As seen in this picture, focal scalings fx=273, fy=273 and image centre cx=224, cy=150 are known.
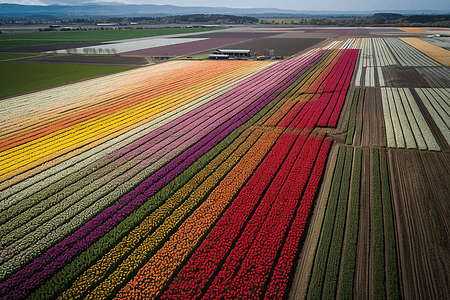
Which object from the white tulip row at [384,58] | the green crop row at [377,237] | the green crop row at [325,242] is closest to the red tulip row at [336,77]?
the white tulip row at [384,58]

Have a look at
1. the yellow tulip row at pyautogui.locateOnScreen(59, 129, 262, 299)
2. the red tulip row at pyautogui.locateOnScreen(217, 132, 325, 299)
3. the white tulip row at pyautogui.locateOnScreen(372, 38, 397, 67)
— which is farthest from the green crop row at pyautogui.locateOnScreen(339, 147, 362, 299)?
the white tulip row at pyautogui.locateOnScreen(372, 38, 397, 67)

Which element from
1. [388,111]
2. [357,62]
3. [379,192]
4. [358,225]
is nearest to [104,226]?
[358,225]

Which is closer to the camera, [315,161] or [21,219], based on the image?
[21,219]

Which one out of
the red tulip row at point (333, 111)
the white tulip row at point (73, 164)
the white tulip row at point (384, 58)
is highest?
the white tulip row at point (384, 58)

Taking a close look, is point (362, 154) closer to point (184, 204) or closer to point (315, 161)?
point (315, 161)

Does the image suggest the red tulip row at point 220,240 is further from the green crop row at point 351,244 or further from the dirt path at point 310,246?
the green crop row at point 351,244
